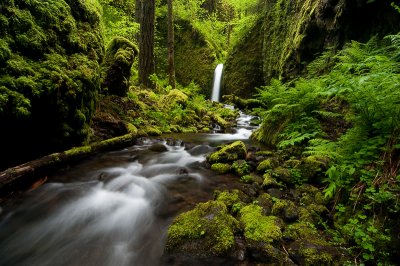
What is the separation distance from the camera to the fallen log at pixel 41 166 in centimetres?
312

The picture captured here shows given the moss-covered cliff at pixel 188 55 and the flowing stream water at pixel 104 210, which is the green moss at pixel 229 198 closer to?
the flowing stream water at pixel 104 210

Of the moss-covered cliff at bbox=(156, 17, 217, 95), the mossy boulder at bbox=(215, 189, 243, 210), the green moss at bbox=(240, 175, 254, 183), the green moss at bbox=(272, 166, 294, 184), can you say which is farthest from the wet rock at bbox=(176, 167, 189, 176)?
the moss-covered cliff at bbox=(156, 17, 217, 95)

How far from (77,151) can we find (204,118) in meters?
6.41

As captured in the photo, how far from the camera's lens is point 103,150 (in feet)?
17.4

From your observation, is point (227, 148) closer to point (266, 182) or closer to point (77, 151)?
point (266, 182)

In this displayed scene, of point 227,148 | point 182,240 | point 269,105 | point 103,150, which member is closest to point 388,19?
point 269,105

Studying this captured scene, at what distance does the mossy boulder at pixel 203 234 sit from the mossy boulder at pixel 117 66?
551 cm

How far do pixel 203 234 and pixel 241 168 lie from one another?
2.10 metres

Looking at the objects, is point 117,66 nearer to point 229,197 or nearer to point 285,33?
point 229,197

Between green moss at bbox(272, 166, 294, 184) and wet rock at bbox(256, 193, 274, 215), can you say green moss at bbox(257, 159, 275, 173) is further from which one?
wet rock at bbox(256, 193, 274, 215)

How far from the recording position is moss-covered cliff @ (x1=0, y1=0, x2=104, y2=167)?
10.9 ft

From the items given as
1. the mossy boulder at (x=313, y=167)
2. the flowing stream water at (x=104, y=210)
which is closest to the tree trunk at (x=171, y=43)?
the flowing stream water at (x=104, y=210)

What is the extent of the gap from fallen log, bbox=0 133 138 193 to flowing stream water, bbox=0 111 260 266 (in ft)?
0.47

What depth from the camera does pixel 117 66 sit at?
7.20 metres
